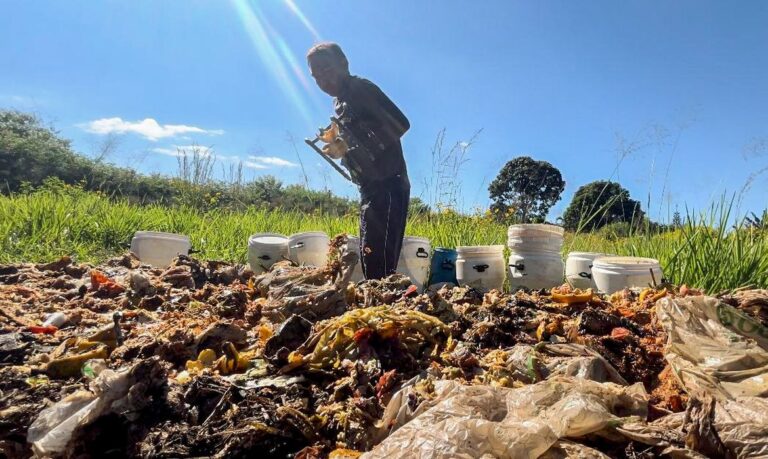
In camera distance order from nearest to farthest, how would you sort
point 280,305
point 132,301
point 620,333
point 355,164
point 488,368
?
point 488,368 < point 620,333 < point 280,305 < point 132,301 < point 355,164

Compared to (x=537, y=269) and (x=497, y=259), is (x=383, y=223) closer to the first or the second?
(x=497, y=259)

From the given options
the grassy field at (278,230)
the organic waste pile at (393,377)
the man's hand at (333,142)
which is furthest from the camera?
the man's hand at (333,142)

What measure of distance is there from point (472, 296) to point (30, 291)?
10.8ft

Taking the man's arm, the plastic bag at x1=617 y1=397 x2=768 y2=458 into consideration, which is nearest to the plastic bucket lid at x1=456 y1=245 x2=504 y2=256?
the man's arm

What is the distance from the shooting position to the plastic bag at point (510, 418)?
1.53 m

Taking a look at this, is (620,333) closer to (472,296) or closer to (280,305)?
(472,296)

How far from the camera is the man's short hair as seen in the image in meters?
4.60

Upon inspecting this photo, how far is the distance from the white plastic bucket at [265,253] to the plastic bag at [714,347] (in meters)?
3.99

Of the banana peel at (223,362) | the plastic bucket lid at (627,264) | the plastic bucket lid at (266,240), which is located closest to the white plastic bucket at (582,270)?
the plastic bucket lid at (627,264)

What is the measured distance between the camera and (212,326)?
9.27 ft

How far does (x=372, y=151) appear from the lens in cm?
468

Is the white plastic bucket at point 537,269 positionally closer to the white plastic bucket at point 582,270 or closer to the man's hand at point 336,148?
the white plastic bucket at point 582,270

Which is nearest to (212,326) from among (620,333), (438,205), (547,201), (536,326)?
(536,326)

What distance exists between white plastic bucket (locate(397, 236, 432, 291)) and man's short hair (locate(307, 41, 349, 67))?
184cm
